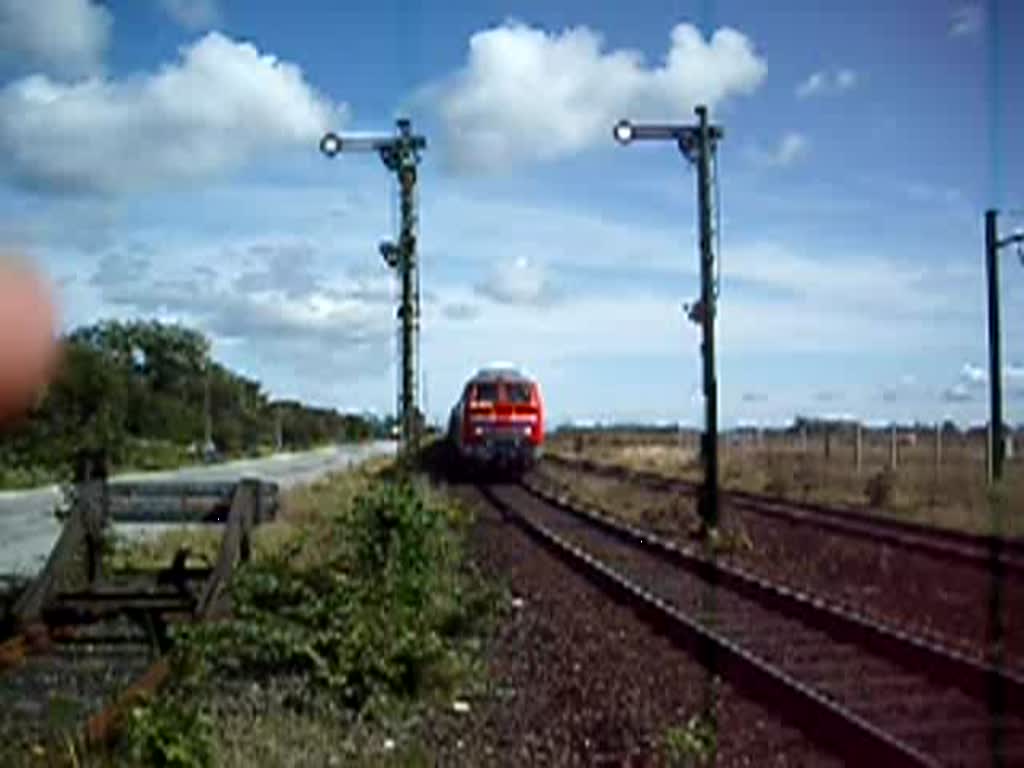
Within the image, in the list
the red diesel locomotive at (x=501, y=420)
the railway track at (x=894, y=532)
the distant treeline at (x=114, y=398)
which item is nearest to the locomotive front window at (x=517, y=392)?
the red diesel locomotive at (x=501, y=420)

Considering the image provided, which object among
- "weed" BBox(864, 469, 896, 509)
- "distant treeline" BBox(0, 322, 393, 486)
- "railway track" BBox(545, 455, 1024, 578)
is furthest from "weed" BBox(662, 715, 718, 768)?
"weed" BBox(864, 469, 896, 509)

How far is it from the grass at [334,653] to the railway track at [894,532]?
6004 mm

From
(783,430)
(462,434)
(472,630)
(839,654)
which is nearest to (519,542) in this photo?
(472,630)

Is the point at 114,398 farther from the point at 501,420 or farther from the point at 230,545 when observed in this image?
the point at 501,420

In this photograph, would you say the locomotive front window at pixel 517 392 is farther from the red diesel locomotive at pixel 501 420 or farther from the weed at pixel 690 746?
the weed at pixel 690 746

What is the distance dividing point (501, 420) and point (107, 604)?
30570mm

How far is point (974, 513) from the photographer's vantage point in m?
24.0

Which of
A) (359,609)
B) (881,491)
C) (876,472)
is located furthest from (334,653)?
(876,472)

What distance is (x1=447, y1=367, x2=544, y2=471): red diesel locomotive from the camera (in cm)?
4169

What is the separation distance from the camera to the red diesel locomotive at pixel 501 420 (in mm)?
41688

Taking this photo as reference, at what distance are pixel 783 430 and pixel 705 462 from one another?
38.8 m

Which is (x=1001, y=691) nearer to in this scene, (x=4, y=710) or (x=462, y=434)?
(x=4, y=710)

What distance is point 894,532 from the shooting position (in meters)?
20.9

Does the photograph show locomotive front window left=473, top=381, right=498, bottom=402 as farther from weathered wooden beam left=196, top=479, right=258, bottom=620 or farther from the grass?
weathered wooden beam left=196, top=479, right=258, bottom=620
